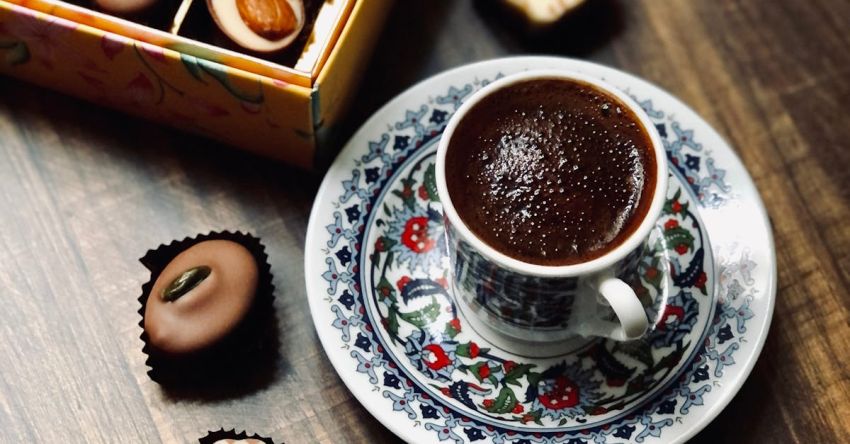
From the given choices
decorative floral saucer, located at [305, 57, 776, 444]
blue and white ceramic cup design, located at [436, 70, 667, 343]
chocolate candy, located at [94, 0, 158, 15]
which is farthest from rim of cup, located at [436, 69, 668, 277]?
chocolate candy, located at [94, 0, 158, 15]

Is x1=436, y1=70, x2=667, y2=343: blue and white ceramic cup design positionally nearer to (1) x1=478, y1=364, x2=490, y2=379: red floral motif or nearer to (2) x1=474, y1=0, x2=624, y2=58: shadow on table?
(1) x1=478, y1=364, x2=490, y2=379: red floral motif

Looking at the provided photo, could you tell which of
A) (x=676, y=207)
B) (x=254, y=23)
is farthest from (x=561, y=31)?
(x=254, y=23)

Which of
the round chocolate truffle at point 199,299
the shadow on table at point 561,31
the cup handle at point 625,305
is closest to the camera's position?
the cup handle at point 625,305

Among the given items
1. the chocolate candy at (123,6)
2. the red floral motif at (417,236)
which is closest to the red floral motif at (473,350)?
the red floral motif at (417,236)

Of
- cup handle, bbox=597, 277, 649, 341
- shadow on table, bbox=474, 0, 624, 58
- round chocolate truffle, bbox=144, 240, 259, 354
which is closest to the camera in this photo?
cup handle, bbox=597, 277, 649, 341

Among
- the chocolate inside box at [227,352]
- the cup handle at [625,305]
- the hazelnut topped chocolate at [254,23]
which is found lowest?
the chocolate inside box at [227,352]

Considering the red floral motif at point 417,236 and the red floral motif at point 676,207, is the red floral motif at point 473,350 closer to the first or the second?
the red floral motif at point 417,236

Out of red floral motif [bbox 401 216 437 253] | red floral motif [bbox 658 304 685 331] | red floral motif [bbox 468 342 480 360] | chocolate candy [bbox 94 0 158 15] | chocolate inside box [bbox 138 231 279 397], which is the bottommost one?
chocolate inside box [bbox 138 231 279 397]

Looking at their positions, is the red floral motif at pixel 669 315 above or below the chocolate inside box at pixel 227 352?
above
